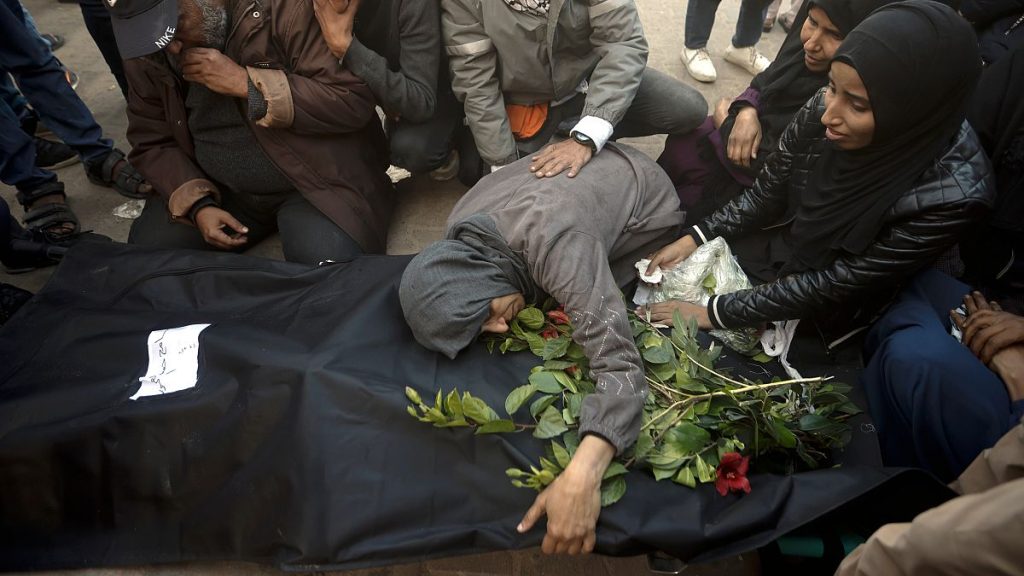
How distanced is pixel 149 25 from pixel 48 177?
148 cm

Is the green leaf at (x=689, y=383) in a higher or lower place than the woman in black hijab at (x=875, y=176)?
lower

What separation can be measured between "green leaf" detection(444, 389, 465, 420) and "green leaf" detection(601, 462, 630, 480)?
1.35 ft

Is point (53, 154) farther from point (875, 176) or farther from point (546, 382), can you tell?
point (875, 176)

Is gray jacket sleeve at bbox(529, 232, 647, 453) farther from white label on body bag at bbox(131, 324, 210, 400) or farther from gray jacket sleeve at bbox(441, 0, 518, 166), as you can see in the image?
white label on body bag at bbox(131, 324, 210, 400)

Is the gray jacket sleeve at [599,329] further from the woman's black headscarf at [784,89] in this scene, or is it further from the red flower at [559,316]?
the woman's black headscarf at [784,89]

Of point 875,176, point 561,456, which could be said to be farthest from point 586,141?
point 561,456

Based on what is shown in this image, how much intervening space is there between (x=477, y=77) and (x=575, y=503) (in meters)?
1.68

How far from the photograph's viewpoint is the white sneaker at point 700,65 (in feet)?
11.8

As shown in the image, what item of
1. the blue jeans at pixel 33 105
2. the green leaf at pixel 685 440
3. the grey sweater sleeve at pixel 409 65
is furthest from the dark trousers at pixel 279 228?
the green leaf at pixel 685 440

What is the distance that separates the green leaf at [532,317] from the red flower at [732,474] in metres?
0.65

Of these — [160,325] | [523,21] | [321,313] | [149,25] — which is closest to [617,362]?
[321,313]

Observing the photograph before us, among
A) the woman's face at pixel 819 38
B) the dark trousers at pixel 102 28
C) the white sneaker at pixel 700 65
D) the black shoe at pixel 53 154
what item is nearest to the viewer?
the woman's face at pixel 819 38

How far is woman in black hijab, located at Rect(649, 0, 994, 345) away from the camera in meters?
1.61

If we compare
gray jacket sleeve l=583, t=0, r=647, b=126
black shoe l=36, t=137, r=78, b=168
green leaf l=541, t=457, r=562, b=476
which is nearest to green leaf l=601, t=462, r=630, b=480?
green leaf l=541, t=457, r=562, b=476
